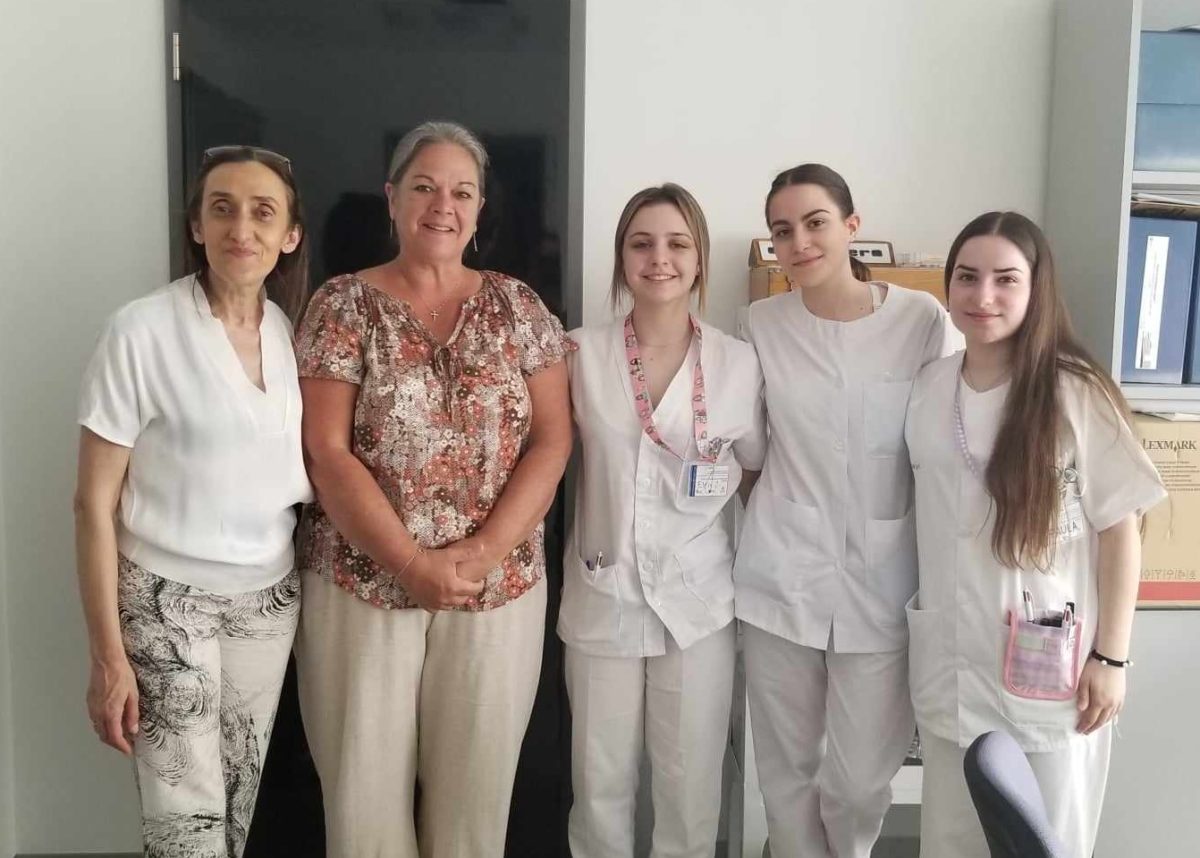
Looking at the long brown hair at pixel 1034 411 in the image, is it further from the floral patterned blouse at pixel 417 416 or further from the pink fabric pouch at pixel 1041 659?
the floral patterned blouse at pixel 417 416

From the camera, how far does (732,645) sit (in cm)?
180

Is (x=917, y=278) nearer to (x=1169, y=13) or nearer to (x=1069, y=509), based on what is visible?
(x=1069, y=509)

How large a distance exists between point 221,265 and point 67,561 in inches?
43.3

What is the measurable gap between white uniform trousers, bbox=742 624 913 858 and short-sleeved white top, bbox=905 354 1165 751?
0.12 m

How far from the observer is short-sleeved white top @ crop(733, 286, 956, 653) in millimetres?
1704

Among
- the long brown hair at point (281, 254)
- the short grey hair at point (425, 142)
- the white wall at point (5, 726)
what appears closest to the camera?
the long brown hair at point (281, 254)

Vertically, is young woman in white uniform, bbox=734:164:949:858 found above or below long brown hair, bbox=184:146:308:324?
below

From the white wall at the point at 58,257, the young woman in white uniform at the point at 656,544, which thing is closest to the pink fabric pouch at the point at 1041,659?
the young woman in white uniform at the point at 656,544

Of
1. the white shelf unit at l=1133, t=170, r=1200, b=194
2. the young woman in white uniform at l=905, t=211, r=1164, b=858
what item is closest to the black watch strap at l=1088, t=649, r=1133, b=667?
the young woman in white uniform at l=905, t=211, r=1164, b=858

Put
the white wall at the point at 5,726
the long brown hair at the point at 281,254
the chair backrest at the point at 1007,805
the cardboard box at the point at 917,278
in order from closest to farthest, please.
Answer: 1. the chair backrest at the point at 1007,805
2. the long brown hair at the point at 281,254
3. the cardboard box at the point at 917,278
4. the white wall at the point at 5,726

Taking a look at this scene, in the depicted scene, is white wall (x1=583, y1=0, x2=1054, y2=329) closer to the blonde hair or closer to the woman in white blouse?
the blonde hair

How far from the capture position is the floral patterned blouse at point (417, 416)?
1.60 metres

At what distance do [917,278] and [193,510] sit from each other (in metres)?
1.59

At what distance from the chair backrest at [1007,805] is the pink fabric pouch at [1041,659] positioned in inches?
17.4
